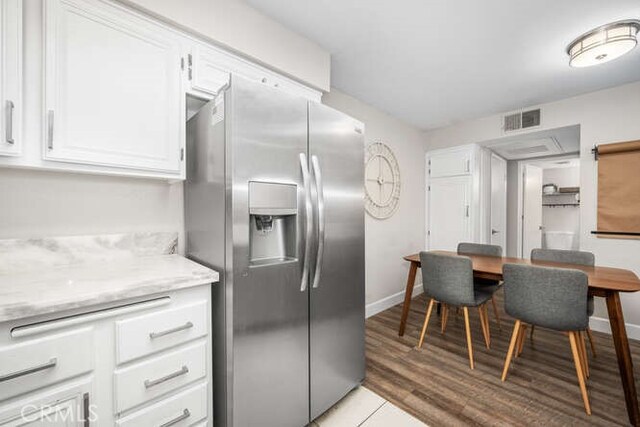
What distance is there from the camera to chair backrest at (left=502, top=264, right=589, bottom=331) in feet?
5.40

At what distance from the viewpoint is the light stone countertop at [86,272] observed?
2.85 feet

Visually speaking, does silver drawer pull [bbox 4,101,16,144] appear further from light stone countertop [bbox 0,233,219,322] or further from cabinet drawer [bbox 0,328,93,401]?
cabinet drawer [bbox 0,328,93,401]

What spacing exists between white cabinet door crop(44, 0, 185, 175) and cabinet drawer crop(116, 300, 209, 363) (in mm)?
749

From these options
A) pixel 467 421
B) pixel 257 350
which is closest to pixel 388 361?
pixel 467 421

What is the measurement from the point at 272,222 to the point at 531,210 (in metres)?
5.85

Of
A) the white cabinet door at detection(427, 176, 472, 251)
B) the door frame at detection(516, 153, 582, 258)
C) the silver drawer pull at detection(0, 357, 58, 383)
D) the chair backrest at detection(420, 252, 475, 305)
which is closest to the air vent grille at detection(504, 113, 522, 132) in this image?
the white cabinet door at detection(427, 176, 472, 251)

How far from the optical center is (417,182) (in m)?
4.10

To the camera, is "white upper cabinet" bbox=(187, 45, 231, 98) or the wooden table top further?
the wooden table top

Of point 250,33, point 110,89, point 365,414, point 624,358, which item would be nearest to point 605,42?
point 624,358

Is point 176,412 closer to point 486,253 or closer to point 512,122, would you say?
point 486,253

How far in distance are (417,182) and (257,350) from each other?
3.54 m

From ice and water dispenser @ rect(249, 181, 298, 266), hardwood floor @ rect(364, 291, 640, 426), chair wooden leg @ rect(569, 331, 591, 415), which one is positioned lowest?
hardwood floor @ rect(364, 291, 640, 426)

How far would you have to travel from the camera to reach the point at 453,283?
86.5 inches

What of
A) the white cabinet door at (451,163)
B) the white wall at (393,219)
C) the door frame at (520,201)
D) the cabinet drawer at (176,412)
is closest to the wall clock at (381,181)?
the white wall at (393,219)
